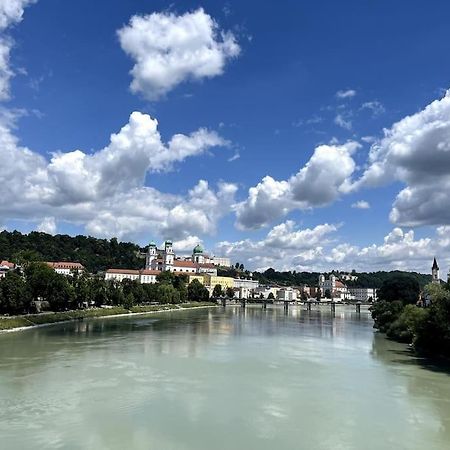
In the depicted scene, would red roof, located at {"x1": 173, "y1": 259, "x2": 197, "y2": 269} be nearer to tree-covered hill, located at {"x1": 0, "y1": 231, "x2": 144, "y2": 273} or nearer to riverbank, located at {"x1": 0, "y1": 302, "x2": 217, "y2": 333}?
tree-covered hill, located at {"x1": 0, "y1": 231, "x2": 144, "y2": 273}

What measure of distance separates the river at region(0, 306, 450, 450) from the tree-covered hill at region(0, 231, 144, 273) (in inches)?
3837

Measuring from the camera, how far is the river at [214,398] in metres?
13.9

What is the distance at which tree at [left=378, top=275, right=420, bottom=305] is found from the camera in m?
52.6

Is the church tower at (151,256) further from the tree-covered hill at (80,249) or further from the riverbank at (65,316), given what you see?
the riverbank at (65,316)

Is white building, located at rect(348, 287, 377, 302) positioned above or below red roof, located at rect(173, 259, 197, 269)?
below

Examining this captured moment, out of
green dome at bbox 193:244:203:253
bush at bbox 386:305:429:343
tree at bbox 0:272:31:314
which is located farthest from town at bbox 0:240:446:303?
bush at bbox 386:305:429:343

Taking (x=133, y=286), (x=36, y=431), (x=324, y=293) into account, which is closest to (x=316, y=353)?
(x=36, y=431)

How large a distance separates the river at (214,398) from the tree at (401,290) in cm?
2094

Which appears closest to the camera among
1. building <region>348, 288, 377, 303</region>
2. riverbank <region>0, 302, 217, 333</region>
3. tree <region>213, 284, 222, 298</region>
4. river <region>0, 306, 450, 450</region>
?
river <region>0, 306, 450, 450</region>

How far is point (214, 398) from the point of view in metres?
18.4

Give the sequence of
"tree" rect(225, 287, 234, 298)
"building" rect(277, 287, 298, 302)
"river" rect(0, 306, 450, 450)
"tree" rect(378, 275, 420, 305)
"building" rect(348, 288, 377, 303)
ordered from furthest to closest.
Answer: "building" rect(348, 288, 377, 303) → "building" rect(277, 287, 298, 302) → "tree" rect(225, 287, 234, 298) → "tree" rect(378, 275, 420, 305) → "river" rect(0, 306, 450, 450)

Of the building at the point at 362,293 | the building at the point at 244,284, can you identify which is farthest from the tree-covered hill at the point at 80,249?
the building at the point at 362,293

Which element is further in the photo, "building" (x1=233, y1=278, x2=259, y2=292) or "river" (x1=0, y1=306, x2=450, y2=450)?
→ "building" (x1=233, y1=278, x2=259, y2=292)

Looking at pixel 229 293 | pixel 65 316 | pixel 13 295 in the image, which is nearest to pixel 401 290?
pixel 65 316
